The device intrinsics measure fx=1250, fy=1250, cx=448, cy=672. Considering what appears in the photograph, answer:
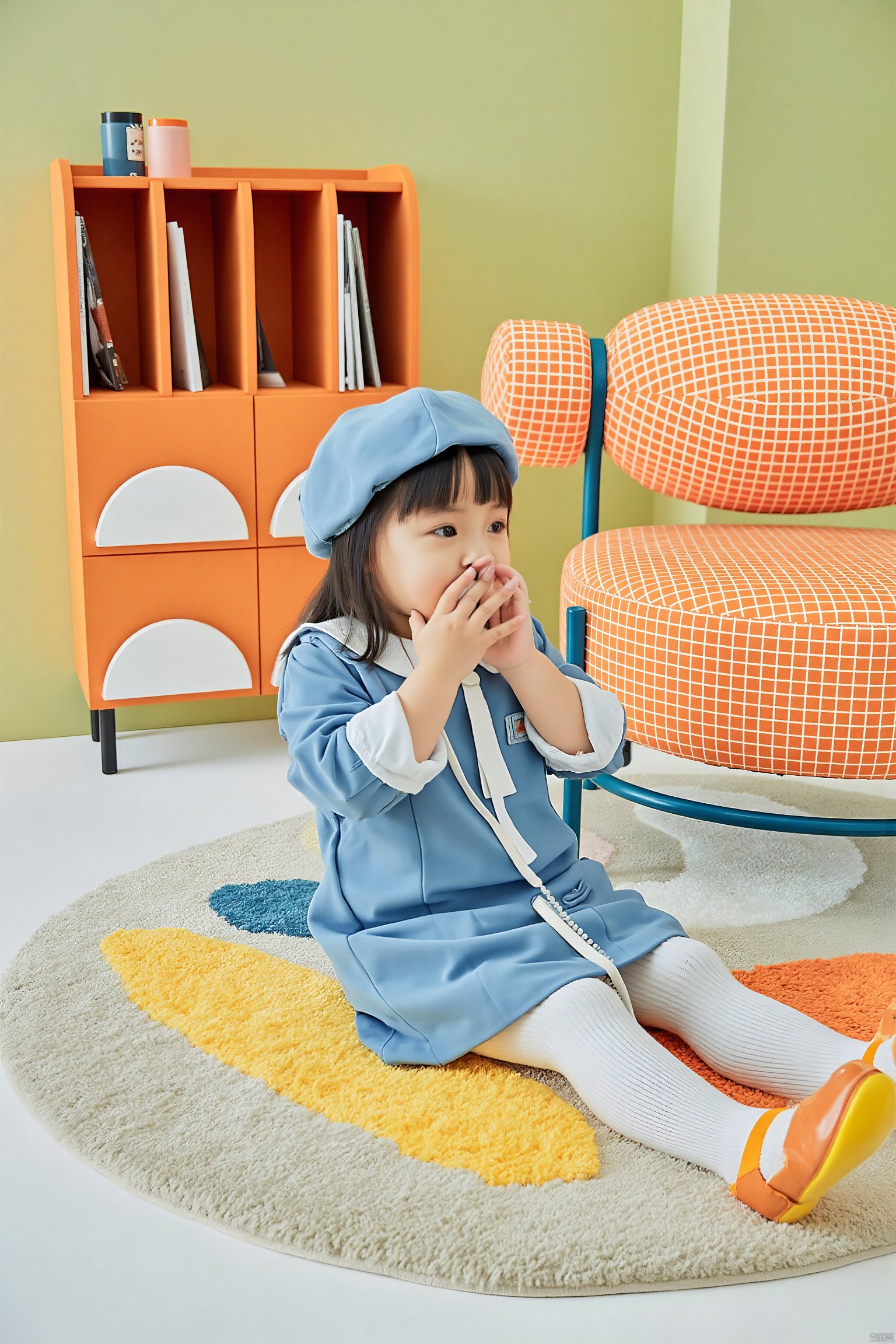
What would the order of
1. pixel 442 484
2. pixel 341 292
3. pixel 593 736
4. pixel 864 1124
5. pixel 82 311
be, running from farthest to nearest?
pixel 341 292 → pixel 82 311 → pixel 593 736 → pixel 442 484 → pixel 864 1124

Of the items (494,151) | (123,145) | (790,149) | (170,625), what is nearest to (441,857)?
(170,625)

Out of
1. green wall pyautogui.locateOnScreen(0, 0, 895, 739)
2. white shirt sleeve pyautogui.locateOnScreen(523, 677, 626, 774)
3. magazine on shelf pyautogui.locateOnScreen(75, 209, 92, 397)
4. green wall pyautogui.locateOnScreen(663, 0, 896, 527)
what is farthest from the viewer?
green wall pyautogui.locateOnScreen(663, 0, 896, 527)

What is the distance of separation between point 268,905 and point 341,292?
1.01m

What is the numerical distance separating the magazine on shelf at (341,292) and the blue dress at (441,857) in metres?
0.93

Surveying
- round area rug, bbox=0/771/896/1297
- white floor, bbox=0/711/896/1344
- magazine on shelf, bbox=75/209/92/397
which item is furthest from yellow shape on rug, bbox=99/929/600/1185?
magazine on shelf, bbox=75/209/92/397

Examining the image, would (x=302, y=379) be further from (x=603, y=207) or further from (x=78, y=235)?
(x=603, y=207)

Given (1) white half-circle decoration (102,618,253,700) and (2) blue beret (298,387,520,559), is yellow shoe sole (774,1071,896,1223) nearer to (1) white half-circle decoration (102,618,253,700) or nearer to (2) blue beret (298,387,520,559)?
(2) blue beret (298,387,520,559)

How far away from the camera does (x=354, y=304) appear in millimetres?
2010

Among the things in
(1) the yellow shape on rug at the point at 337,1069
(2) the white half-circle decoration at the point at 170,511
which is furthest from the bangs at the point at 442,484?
(2) the white half-circle decoration at the point at 170,511

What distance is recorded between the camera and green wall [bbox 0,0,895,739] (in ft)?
6.86

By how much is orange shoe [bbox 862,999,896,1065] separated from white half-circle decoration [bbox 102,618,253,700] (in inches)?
50.1

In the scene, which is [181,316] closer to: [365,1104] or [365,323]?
[365,323]

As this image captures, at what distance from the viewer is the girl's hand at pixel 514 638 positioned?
1140 millimetres

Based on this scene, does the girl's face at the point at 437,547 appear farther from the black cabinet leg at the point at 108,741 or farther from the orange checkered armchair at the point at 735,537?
the black cabinet leg at the point at 108,741
